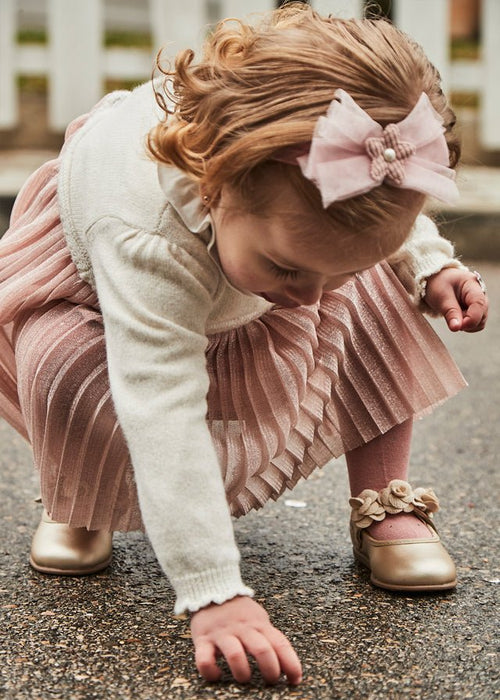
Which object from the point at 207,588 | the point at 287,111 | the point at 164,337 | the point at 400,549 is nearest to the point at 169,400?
the point at 164,337

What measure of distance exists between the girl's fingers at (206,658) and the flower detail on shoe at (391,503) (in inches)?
14.2

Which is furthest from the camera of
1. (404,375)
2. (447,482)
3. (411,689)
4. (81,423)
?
(447,482)

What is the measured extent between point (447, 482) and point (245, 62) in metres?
0.82

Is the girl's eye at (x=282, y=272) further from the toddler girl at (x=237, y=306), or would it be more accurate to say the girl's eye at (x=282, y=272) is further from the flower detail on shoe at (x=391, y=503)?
the flower detail on shoe at (x=391, y=503)

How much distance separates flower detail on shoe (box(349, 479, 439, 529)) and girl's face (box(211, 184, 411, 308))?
33cm

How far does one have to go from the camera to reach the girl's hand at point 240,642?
0.93 metres

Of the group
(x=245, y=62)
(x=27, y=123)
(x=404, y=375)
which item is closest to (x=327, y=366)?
(x=404, y=375)

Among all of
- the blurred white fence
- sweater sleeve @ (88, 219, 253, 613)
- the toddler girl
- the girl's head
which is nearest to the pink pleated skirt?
the toddler girl

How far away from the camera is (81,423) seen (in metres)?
1.16

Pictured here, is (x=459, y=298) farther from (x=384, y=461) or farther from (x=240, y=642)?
(x=240, y=642)

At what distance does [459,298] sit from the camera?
4.02ft

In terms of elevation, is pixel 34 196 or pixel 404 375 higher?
pixel 34 196

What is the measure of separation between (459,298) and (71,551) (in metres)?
0.52

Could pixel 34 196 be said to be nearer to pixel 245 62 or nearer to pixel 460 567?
pixel 245 62
